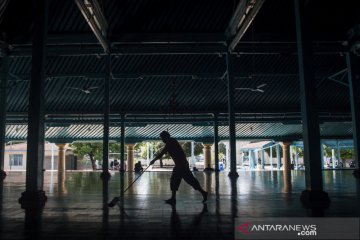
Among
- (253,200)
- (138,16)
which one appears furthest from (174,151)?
(138,16)

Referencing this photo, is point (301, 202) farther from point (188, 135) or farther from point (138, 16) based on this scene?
point (188, 135)

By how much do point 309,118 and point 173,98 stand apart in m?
11.9

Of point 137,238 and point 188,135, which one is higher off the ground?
point 188,135

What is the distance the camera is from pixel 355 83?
13.7 metres

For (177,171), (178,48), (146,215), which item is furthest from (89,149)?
(146,215)

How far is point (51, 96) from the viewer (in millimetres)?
19984

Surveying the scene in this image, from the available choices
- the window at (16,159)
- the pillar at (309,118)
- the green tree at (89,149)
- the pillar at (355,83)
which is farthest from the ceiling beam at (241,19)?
the window at (16,159)

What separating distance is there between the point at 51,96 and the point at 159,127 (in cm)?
899

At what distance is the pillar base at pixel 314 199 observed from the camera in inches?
227

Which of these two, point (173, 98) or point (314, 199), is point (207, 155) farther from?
point (314, 199)

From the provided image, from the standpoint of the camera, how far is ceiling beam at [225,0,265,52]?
10.7 metres

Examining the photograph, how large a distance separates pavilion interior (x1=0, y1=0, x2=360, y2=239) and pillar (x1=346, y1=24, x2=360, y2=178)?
0.05 metres

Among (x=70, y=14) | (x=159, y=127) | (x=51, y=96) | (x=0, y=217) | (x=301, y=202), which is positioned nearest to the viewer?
(x=0, y=217)

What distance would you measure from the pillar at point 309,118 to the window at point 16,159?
38.8 metres
